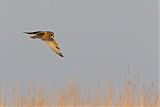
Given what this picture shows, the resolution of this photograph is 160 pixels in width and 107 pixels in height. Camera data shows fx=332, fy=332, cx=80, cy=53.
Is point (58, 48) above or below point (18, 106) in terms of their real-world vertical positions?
above

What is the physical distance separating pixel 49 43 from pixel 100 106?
139cm

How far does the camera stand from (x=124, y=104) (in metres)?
3.16

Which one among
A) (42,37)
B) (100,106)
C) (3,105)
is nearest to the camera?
(42,37)

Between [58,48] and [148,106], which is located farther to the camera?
[148,106]

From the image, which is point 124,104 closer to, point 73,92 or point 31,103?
point 73,92

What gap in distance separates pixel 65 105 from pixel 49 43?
4.64 ft

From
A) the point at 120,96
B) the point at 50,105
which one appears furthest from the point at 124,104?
the point at 50,105

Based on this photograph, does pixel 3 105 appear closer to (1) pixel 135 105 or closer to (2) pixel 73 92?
(2) pixel 73 92

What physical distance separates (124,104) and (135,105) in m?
0.10

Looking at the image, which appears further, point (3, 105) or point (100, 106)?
point (3, 105)

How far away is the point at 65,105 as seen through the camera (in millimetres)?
3162

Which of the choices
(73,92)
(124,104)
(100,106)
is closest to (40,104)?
(73,92)

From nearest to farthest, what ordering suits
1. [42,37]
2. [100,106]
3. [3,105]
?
[42,37], [100,106], [3,105]

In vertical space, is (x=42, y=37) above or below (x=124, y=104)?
above
